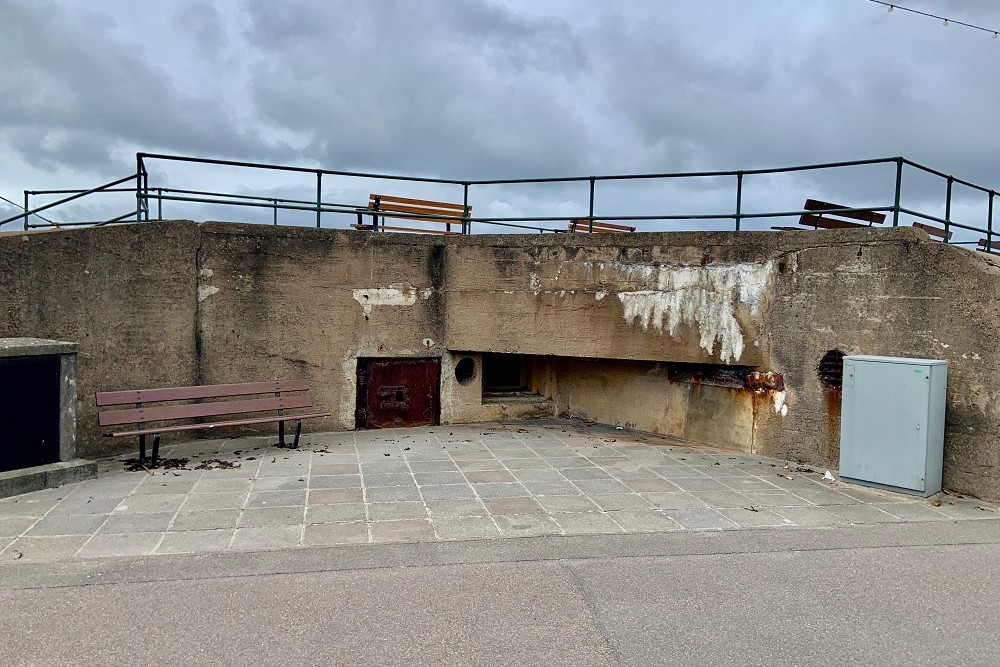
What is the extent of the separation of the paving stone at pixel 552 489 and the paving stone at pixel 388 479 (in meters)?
1.33

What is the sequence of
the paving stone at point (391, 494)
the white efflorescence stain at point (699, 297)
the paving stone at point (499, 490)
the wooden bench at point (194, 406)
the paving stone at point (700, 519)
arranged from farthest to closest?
the white efflorescence stain at point (699, 297) < the wooden bench at point (194, 406) < the paving stone at point (499, 490) < the paving stone at point (391, 494) < the paving stone at point (700, 519)

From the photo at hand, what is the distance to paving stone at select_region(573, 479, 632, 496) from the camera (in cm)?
709

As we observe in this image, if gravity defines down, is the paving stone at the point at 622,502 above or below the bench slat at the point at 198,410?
below

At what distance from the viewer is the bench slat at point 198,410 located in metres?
7.58

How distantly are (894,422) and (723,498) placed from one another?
6.86ft

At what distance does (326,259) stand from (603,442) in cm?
483

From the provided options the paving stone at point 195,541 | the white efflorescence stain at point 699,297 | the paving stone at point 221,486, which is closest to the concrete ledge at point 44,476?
the paving stone at point 221,486

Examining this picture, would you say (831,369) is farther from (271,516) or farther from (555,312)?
(271,516)

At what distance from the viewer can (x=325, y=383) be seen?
32.3ft

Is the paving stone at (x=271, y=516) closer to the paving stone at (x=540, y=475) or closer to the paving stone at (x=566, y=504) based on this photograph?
the paving stone at (x=566, y=504)

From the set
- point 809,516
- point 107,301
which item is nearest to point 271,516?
point 107,301

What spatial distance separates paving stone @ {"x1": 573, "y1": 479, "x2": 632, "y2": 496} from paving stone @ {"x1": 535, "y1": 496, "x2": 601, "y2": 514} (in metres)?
0.27

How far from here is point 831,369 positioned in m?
8.30

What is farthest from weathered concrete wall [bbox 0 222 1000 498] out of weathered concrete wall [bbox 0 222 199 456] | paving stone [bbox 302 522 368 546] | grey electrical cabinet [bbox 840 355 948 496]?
paving stone [bbox 302 522 368 546]
